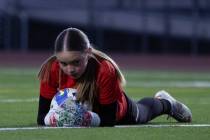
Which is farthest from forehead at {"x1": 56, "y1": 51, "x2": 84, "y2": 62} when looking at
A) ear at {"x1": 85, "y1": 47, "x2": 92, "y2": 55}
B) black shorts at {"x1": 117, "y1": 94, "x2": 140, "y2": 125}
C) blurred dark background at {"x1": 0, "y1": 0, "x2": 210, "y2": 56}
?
blurred dark background at {"x1": 0, "y1": 0, "x2": 210, "y2": 56}

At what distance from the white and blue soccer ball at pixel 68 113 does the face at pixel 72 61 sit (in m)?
0.29

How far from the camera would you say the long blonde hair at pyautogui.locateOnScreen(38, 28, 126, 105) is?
7209 millimetres

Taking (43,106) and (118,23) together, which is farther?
(118,23)

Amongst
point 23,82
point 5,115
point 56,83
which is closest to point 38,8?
point 23,82

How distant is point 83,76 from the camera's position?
24.3 ft

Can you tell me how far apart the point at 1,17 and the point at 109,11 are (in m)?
3.70

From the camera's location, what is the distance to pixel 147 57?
29.1 metres

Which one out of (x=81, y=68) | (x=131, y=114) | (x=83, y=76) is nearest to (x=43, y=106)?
(x=83, y=76)

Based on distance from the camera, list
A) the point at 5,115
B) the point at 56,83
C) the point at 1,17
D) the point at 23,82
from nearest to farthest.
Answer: the point at 56,83 < the point at 5,115 < the point at 23,82 < the point at 1,17

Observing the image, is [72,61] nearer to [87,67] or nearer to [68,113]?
[87,67]

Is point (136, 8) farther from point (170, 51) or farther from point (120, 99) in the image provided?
point (120, 99)

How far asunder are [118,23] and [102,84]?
22.1m

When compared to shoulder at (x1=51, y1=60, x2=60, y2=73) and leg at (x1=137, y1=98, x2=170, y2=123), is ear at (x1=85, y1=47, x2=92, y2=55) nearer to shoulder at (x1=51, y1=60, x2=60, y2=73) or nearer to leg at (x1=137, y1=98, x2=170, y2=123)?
shoulder at (x1=51, y1=60, x2=60, y2=73)

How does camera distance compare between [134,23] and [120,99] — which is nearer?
[120,99]
